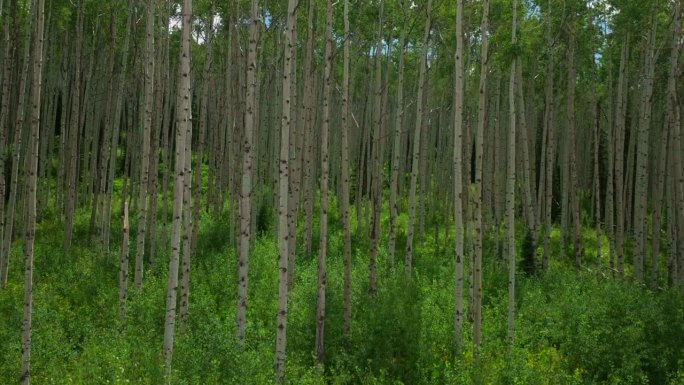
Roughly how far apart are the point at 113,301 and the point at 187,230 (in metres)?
2.93

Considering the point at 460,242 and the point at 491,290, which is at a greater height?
the point at 460,242

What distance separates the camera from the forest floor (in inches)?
313

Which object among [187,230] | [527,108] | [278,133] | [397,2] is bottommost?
[187,230]

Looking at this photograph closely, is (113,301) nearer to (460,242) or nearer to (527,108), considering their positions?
(460,242)

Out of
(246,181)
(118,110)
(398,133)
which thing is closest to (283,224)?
(246,181)

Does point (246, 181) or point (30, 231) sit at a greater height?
point (246, 181)

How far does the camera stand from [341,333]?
10242mm

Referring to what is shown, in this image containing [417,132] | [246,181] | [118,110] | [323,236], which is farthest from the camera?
[118,110]

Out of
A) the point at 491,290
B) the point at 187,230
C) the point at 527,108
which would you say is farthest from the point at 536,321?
the point at 527,108

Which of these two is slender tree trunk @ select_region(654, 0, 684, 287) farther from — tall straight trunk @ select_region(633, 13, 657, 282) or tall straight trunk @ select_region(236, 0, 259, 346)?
tall straight trunk @ select_region(236, 0, 259, 346)

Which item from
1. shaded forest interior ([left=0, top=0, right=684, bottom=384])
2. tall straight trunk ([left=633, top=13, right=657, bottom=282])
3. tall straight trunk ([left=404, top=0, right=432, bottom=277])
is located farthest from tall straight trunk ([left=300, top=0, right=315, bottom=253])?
tall straight trunk ([left=633, top=13, right=657, bottom=282])

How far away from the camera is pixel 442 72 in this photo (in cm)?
1889

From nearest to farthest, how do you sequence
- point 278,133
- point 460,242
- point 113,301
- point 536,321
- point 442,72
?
point 460,242
point 536,321
point 113,301
point 278,133
point 442,72

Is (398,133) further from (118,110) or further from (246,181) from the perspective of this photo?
(118,110)
